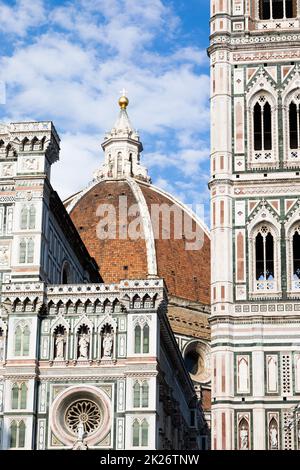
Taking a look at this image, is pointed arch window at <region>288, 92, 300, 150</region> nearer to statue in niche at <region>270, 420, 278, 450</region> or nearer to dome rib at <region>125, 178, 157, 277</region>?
statue in niche at <region>270, 420, 278, 450</region>

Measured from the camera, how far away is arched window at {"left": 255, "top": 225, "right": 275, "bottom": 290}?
3922cm

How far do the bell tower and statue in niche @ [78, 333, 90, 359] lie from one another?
181 inches

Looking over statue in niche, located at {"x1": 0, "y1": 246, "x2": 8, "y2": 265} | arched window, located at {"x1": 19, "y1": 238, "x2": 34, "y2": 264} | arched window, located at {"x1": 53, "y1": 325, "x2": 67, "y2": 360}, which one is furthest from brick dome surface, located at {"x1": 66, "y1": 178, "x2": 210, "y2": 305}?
arched window, located at {"x1": 53, "y1": 325, "x2": 67, "y2": 360}

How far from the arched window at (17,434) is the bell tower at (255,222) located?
6403 mm

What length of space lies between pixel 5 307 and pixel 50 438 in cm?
476

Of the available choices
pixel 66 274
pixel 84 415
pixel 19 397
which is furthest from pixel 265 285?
pixel 66 274

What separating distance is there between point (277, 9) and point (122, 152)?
41.0m

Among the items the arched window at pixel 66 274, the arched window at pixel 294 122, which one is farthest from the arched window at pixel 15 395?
the arched window at pixel 294 122

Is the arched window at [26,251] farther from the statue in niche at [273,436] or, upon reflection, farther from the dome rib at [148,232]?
the dome rib at [148,232]

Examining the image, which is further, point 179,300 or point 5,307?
point 179,300

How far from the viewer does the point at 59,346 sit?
133ft
